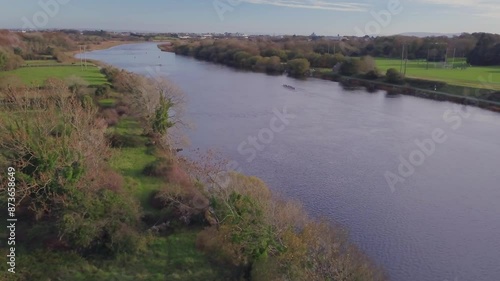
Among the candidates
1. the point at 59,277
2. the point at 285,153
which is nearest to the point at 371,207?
the point at 285,153

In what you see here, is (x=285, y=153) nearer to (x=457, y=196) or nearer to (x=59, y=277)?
(x=457, y=196)

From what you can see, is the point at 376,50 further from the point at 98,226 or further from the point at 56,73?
the point at 98,226

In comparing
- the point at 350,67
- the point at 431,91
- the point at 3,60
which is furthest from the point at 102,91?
the point at 350,67

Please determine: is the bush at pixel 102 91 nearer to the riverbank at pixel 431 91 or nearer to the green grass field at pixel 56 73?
the green grass field at pixel 56 73

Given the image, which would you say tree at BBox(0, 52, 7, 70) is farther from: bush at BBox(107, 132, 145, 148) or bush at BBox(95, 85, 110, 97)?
bush at BBox(107, 132, 145, 148)

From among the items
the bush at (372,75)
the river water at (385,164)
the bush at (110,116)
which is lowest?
the river water at (385,164)

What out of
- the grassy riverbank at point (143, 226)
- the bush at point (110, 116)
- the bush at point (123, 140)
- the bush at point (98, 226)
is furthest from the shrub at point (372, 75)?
the bush at point (98, 226)
